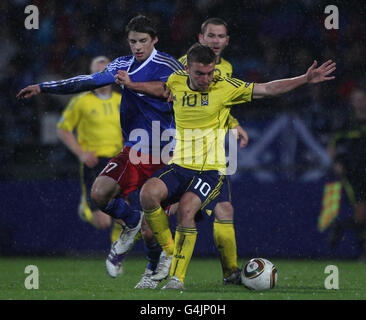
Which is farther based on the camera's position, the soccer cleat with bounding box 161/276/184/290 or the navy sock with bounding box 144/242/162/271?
the navy sock with bounding box 144/242/162/271

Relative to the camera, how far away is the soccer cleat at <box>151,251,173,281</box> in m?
6.29

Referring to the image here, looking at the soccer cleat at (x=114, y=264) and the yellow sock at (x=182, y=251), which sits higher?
the yellow sock at (x=182, y=251)

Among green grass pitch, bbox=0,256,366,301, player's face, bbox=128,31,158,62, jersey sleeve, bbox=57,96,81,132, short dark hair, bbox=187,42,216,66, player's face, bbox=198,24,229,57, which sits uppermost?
player's face, bbox=198,24,229,57

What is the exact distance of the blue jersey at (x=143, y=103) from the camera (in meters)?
6.57

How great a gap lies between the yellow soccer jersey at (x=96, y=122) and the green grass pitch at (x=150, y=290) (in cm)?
133

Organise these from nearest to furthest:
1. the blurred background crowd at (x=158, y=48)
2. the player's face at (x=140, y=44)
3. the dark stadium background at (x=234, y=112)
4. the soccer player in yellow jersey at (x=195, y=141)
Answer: the soccer player in yellow jersey at (x=195, y=141) → the player's face at (x=140, y=44) → the dark stadium background at (x=234, y=112) → the blurred background crowd at (x=158, y=48)

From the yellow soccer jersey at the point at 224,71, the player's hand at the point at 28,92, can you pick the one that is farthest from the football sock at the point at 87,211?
the player's hand at the point at 28,92

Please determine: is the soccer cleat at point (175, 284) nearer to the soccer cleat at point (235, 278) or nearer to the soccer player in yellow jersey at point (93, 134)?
the soccer cleat at point (235, 278)

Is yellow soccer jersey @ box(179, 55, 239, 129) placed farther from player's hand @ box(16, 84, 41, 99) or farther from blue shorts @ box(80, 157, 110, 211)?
blue shorts @ box(80, 157, 110, 211)

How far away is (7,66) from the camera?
1117cm

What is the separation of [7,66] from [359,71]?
15.6 ft

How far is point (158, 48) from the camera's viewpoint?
11156 mm

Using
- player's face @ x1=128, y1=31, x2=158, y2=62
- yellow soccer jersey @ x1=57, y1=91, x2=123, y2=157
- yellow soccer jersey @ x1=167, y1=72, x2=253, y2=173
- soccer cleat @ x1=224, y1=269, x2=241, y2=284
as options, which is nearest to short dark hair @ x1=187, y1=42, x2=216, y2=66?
yellow soccer jersey @ x1=167, y1=72, x2=253, y2=173

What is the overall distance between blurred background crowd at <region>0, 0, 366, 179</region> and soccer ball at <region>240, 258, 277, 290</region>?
4218 mm
